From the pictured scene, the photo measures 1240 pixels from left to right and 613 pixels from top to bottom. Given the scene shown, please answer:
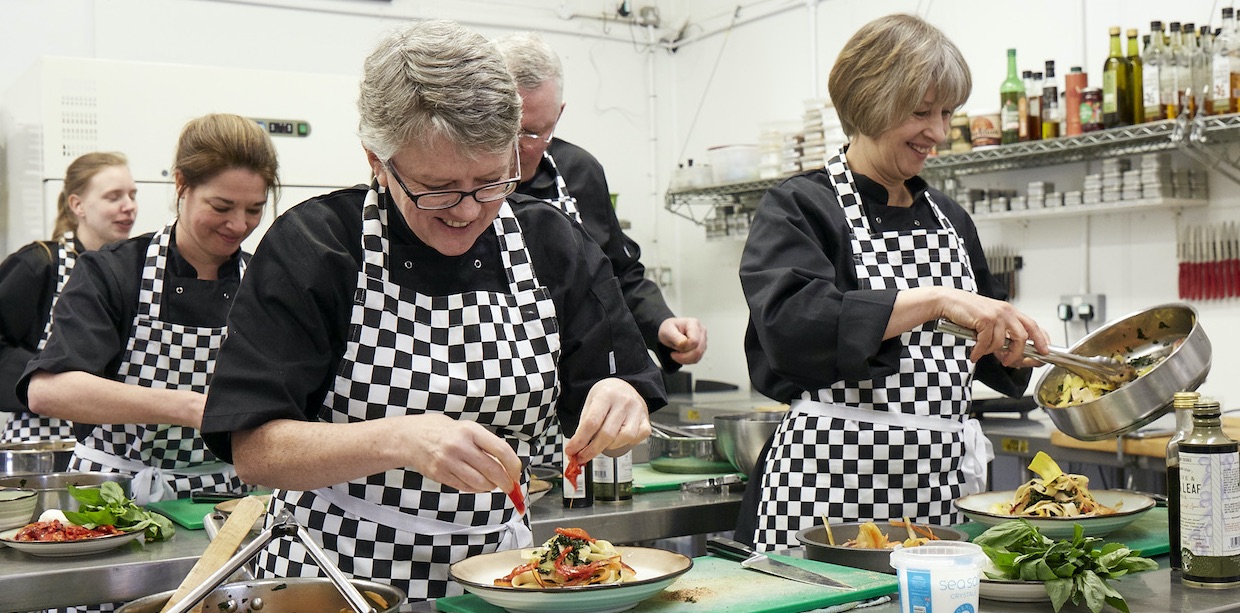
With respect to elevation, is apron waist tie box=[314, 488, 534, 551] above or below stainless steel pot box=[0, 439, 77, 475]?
above

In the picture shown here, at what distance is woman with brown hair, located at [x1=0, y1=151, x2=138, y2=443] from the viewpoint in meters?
3.34

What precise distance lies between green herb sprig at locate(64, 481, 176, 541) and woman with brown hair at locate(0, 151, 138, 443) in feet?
3.87

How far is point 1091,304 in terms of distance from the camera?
4.59 metres

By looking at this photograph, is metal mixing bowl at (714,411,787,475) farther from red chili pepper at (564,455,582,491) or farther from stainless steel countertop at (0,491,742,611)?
red chili pepper at (564,455,582,491)

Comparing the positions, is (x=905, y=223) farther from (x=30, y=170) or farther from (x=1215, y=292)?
(x=30, y=170)

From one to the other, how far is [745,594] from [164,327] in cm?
166

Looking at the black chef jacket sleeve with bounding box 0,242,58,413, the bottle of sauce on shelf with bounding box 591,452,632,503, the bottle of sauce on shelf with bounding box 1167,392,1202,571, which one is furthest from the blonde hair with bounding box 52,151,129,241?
the bottle of sauce on shelf with bounding box 1167,392,1202,571

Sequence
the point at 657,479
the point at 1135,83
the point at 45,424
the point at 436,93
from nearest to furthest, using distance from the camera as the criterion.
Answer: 1. the point at 436,93
2. the point at 657,479
3. the point at 45,424
4. the point at 1135,83

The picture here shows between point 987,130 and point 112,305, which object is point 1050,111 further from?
point 112,305

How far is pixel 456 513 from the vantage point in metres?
1.65

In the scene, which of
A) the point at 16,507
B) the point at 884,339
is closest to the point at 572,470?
the point at 884,339

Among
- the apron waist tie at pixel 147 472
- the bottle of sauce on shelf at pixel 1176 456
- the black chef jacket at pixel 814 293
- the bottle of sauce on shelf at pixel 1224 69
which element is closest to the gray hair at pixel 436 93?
the black chef jacket at pixel 814 293

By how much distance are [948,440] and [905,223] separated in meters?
0.42

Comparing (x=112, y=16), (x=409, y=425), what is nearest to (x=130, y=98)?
(x=112, y=16)
